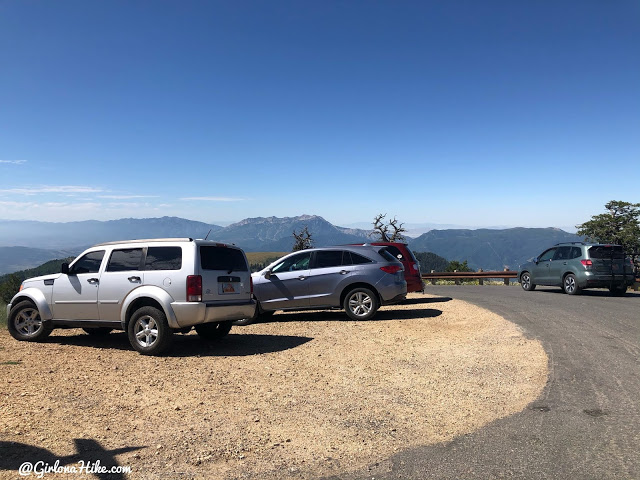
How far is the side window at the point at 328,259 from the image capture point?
11.5 metres

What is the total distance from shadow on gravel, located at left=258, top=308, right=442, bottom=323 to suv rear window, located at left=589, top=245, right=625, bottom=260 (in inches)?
273

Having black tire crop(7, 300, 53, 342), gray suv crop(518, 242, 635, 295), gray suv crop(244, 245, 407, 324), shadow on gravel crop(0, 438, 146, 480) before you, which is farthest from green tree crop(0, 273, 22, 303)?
gray suv crop(518, 242, 635, 295)

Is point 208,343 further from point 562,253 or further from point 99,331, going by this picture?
point 562,253

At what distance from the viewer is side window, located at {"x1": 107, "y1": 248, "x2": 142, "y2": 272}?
7.95 m

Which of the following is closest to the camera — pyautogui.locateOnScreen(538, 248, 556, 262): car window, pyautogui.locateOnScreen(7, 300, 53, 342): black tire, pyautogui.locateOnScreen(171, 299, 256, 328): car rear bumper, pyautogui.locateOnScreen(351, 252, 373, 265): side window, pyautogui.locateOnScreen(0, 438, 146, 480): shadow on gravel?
pyautogui.locateOnScreen(0, 438, 146, 480): shadow on gravel

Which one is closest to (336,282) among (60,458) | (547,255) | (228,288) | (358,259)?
(358,259)

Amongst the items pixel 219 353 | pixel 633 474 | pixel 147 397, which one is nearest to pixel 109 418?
pixel 147 397

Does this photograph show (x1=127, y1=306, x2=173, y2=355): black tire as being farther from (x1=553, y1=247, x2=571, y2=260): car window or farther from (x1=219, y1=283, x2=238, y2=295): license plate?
(x1=553, y1=247, x2=571, y2=260): car window

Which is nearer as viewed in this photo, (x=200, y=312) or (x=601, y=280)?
(x=200, y=312)

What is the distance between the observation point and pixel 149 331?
7.53m

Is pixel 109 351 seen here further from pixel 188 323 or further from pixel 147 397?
pixel 147 397

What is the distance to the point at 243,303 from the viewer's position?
8234mm

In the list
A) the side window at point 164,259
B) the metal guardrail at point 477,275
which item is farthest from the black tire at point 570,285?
the side window at point 164,259

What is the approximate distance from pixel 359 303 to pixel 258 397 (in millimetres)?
5984
